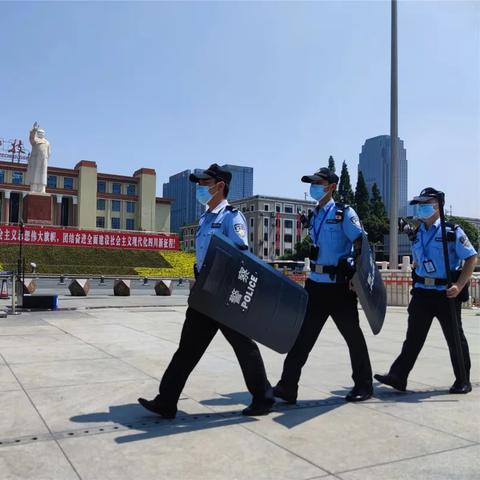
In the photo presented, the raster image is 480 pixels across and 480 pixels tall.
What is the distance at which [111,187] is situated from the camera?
81938mm

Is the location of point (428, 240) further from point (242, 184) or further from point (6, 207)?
point (242, 184)

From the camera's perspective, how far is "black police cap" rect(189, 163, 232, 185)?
4410 mm

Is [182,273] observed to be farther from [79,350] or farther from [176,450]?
[176,450]

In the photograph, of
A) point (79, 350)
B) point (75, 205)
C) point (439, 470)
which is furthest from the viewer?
point (75, 205)

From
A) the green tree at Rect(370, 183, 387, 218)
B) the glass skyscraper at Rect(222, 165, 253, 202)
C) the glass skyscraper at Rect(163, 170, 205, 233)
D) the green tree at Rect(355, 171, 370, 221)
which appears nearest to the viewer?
the green tree at Rect(355, 171, 370, 221)

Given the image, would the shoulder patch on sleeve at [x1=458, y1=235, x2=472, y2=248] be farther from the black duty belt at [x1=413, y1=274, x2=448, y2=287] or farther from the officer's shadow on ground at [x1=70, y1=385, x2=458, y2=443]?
the officer's shadow on ground at [x1=70, y1=385, x2=458, y2=443]

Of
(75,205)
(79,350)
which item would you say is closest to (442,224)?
(79,350)

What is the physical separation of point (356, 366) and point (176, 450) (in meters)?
1.94

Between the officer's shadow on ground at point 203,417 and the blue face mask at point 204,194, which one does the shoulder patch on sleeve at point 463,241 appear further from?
the blue face mask at point 204,194

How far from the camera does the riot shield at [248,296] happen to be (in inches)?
151

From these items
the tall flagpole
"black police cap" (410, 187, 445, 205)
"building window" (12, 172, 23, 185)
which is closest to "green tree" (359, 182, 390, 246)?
"building window" (12, 172, 23, 185)

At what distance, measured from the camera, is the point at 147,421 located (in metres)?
3.99

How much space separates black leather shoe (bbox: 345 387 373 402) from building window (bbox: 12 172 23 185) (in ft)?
257

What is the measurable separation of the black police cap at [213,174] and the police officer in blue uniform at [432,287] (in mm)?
1990
